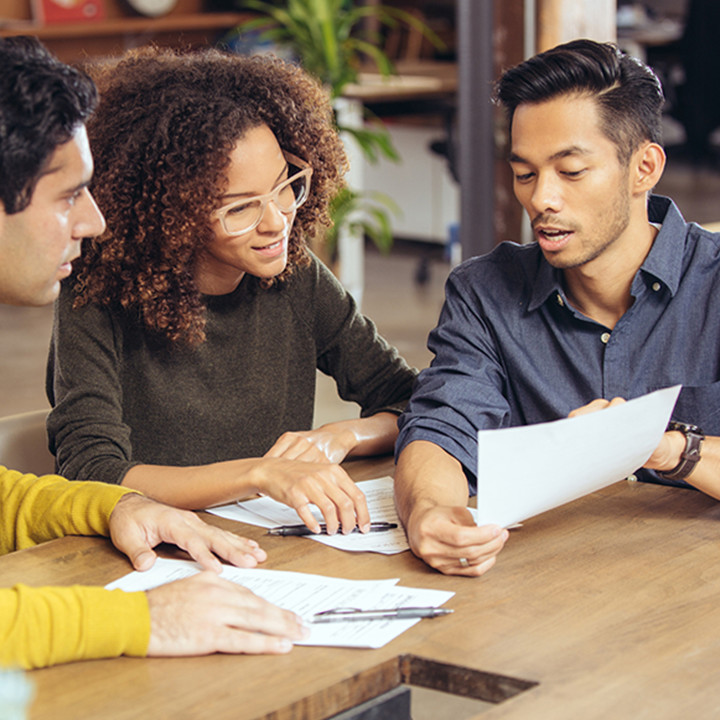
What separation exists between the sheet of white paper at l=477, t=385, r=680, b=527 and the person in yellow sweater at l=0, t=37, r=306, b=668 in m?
0.28

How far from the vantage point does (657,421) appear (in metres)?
1.30

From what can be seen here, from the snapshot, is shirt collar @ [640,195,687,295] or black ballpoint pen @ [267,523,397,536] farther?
shirt collar @ [640,195,687,295]

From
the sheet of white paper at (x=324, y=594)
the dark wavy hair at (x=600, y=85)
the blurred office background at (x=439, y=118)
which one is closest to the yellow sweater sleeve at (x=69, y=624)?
the sheet of white paper at (x=324, y=594)

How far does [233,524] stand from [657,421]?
0.57 metres

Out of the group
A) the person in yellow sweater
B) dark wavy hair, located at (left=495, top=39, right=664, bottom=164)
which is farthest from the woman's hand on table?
dark wavy hair, located at (left=495, top=39, right=664, bottom=164)

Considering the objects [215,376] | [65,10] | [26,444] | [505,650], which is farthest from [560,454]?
[65,10]

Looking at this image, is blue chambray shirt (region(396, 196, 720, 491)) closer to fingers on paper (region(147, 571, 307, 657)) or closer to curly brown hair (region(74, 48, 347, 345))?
curly brown hair (region(74, 48, 347, 345))

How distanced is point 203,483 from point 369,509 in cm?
24

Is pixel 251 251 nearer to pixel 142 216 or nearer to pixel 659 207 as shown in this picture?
pixel 142 216

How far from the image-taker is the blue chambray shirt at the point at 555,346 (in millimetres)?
1623

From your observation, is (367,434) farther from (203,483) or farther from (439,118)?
(439,118)

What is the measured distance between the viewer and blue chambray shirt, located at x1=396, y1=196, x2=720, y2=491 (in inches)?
63.9

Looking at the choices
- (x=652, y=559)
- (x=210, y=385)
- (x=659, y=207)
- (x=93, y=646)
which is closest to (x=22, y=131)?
(x=93, y=646)

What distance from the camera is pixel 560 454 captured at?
4.08 feet
